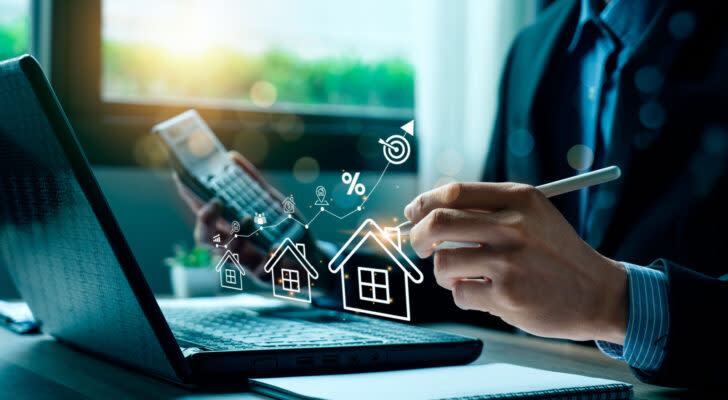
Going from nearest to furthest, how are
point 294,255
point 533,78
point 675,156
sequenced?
1. point 294,255
2. point 675,156
3. point 533,78

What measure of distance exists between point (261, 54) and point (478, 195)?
53.6 inches

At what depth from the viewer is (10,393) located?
480 millimetres

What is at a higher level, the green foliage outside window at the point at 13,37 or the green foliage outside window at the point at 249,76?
the green foliage outside window at the point at 13,37

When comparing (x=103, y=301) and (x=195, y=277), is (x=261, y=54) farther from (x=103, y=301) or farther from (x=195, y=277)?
(x=103, y=301)

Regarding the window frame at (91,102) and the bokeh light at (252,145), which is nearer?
the window frame at (91,102)

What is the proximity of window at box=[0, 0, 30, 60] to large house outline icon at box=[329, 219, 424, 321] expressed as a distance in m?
1.25

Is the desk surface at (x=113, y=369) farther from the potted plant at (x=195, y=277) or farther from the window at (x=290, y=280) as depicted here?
the potted plant at (x=195, y=277)

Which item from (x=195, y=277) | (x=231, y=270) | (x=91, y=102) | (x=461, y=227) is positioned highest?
(x=91, y=102)

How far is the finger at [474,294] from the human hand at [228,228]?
0.24 meters

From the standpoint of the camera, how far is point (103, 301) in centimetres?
50

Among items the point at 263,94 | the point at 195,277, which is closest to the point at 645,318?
the point at 195,277

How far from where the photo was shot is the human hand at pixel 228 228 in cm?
74

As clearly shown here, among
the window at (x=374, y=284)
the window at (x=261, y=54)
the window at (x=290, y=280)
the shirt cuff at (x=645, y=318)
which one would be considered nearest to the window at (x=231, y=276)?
the window at (x=290, y=280)

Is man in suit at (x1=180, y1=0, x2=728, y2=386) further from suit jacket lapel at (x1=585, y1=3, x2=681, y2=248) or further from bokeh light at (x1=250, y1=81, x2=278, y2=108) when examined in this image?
bokeh light at (x1=250, y1=81, x2=278, y2=108)
